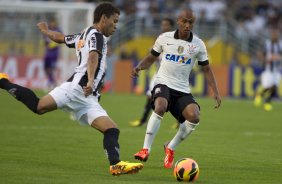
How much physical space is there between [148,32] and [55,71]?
5620 mm

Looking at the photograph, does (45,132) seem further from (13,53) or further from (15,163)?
(13,53)

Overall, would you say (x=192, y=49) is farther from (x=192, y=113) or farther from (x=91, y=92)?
(x=91, y=92)

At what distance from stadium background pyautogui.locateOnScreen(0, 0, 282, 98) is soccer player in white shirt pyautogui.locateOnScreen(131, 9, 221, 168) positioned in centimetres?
1888

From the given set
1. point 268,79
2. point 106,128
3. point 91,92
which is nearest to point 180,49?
point 106,128

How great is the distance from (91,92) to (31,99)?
0.92 metres

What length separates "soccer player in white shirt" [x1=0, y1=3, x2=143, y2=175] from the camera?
9.57m

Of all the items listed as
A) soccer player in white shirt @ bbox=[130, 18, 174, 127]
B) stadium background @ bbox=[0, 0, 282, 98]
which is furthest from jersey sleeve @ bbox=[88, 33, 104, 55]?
stadium background @ bbox=[0, 0, 282, 98]

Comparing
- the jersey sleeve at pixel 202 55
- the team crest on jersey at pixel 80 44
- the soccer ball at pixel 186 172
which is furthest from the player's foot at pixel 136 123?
the soccer ball at pixel 186 172

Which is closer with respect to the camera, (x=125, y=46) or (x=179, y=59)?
(x=179, y=59)

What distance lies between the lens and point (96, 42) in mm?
9648

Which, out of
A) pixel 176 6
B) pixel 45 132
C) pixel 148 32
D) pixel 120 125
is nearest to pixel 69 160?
pixel 45 132

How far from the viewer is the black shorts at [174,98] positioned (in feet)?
37.1

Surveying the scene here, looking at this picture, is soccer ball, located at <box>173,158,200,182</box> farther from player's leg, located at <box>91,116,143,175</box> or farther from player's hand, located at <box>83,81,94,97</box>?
player's hand, located at <box>83,81,94,97</box>

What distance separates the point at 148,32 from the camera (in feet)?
113
